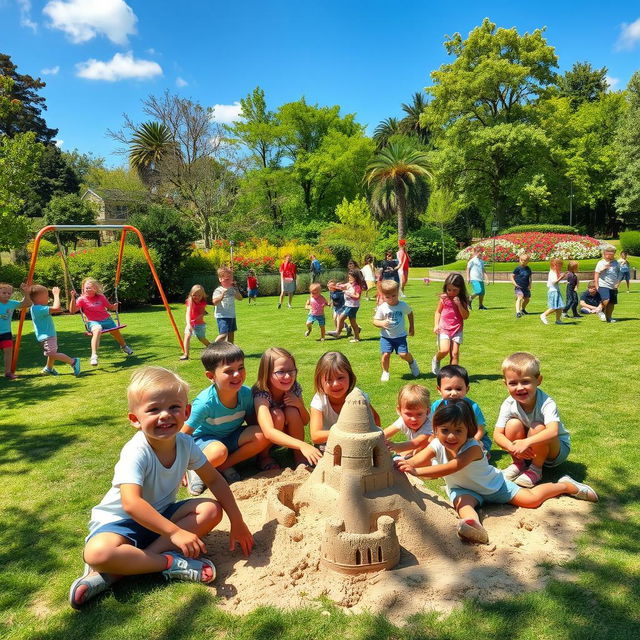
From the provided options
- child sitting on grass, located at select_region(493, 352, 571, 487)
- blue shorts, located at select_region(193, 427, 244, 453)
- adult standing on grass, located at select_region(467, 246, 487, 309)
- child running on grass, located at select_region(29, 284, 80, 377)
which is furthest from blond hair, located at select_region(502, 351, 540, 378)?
adult standing on grass, located at select_region(467, 246, 487, 309)

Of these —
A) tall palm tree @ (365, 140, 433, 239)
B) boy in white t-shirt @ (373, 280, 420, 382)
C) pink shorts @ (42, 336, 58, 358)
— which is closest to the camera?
boy in white t-shirt @ (373, 280, 420, 382)

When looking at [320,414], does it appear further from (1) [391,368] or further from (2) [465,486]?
(1) [391,368]

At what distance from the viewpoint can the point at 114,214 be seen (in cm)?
6234

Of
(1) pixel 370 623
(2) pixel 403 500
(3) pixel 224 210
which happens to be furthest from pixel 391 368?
(3) pixel 224 210

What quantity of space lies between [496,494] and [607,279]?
1005 cm

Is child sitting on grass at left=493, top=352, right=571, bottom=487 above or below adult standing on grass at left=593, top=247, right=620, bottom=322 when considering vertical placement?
below

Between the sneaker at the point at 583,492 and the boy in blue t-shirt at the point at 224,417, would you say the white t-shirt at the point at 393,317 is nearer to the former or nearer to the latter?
the boy in blue t-shirt at the point at 224,417

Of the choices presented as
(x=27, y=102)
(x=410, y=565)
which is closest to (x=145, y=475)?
(x=410, y=565)

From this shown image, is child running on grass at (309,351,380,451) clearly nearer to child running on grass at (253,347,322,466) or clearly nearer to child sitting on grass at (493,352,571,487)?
child running on grass at (253,347,322,466)

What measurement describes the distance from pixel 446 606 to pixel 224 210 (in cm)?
3372

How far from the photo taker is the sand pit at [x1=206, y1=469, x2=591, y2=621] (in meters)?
2.83

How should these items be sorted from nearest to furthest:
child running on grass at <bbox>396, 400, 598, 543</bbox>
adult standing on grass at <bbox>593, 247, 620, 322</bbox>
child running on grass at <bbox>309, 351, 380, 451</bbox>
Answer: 1. child running on grass at <bbox>396, 400, 598, 543</bbox>
2. child running on grass at <bbox>309, 351, 380, 451</bbox>
3. adult standing on grass at <bbox>593, 247, 620, 322</bbox>

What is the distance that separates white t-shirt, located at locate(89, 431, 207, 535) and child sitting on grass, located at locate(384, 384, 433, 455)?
5.86ft

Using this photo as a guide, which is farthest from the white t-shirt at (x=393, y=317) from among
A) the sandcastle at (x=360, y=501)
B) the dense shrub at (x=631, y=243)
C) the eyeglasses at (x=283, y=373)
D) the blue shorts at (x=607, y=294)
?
the dense shrub at (x=631, y=243)
